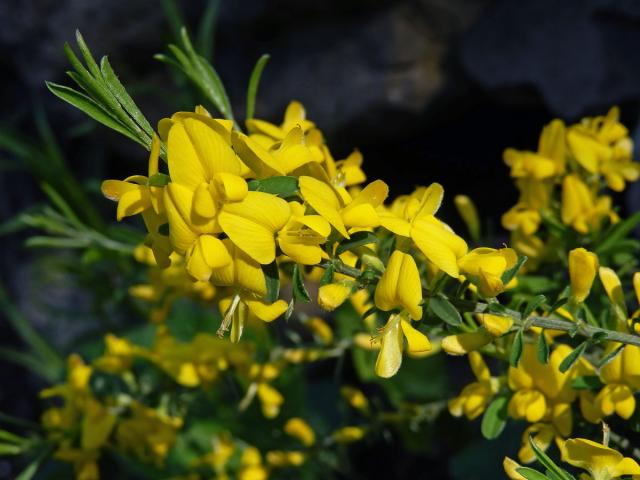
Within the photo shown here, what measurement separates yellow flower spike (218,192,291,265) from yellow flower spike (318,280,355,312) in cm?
5

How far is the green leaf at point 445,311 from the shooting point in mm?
620

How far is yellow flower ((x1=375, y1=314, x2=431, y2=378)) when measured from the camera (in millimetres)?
615

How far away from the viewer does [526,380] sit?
2.42ft

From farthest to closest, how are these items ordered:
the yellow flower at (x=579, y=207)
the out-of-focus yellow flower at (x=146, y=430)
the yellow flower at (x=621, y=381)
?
the out-of-focus yellow flower at (x=146, y=430) → the yellow flower at (x=579, y=207) → the yellow flower at (x=621, y=381)

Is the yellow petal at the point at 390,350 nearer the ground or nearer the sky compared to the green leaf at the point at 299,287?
nearer the ground

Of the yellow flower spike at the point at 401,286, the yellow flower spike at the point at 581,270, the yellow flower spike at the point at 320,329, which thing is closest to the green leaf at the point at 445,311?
the yellow flower spike at the point at 401,286

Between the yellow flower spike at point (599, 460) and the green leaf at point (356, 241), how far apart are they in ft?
0.64

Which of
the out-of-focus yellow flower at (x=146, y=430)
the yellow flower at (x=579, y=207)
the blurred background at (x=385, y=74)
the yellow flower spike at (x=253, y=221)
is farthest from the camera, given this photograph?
the blurred background at (x=385, y=74)

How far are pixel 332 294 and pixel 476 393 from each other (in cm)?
22

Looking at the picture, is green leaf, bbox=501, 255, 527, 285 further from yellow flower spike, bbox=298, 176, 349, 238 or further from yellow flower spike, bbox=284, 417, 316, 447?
yellow flower spike, bbox=284, 417, 316, 447

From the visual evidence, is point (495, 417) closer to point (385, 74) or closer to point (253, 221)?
point (253, 221)

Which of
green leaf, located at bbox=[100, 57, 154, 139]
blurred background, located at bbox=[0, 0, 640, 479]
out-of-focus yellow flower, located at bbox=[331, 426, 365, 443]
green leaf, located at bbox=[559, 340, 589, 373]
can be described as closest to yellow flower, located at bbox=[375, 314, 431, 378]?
green leaf, located at bbox=[559, 340, 589, 373]

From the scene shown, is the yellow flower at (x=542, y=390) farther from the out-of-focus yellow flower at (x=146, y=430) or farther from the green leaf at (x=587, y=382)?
the out-of-focus yellow flower at (x=146, y=430)

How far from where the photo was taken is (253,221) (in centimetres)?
58
